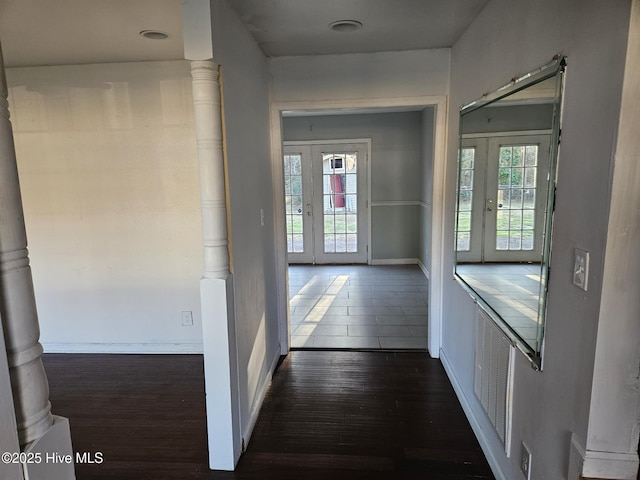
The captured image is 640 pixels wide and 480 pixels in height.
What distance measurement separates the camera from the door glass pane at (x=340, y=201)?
259 inches

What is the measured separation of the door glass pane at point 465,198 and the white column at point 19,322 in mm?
2155

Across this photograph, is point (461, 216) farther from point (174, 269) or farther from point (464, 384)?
point (174, 269)

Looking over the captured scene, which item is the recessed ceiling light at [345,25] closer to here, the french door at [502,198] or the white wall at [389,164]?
the french door at [502,198]

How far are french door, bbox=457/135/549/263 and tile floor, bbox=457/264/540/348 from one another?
55 mm

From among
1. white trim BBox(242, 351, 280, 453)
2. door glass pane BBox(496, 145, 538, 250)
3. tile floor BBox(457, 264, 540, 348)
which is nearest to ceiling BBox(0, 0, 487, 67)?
door glass pane BBox(496, 145, 538, 250)

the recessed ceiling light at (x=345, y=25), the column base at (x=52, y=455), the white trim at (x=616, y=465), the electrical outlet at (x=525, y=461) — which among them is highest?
the recessed ceiling light at (x=345, y=25)

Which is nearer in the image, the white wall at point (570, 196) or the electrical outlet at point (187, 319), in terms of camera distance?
the white wall at point (570, 196)

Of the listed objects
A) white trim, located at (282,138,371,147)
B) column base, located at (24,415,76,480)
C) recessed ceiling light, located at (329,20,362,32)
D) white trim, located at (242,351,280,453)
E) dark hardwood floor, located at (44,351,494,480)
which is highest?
recessed ceiling light, located at (329,20,362,32)

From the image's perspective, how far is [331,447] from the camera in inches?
87.3

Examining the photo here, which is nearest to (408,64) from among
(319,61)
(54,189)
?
(319,61)

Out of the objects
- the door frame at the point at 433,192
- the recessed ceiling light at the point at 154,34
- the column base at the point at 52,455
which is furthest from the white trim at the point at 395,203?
the column base at the point at 52,455

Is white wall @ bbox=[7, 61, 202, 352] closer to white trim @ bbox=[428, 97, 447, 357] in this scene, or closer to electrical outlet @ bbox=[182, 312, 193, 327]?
electrical outlet @ bbox=[182, 312, 193, 327]

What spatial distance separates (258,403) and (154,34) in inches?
95.2

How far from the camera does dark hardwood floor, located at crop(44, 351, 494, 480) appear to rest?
2076 mm
